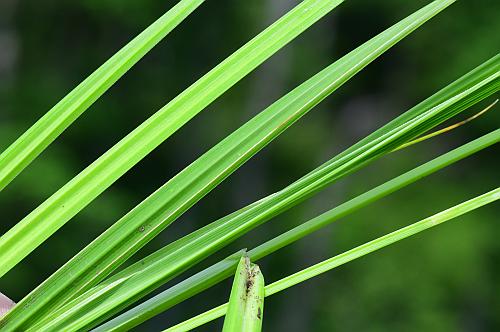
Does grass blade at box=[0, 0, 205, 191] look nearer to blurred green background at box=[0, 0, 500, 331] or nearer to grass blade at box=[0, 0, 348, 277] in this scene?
grass blade at box=[0, 0, 348, 277]

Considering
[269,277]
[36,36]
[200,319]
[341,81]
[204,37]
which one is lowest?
[200,319]

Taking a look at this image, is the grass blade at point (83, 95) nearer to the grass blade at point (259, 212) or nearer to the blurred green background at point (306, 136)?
the grass blade at point (259, 212)

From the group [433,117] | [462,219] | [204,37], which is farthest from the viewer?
[204,37]

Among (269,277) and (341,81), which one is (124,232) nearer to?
(341,81)

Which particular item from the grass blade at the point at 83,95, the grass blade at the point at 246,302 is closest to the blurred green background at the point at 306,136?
the grass blade at the point at 83,95

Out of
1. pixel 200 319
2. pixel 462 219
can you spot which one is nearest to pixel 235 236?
pixel 200 319

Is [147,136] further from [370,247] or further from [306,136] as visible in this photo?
[306,136]

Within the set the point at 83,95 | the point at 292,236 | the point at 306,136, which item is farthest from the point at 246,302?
the point at 306,136
